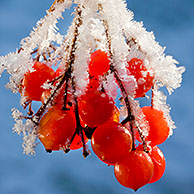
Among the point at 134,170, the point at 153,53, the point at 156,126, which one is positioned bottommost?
the point at 134,170

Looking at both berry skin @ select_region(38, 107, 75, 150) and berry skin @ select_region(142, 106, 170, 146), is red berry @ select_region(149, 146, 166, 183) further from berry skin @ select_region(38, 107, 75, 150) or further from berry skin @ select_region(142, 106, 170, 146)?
berry skin @ select_region(38, 107, 75, 150)

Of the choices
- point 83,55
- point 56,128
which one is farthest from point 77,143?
point 83,55

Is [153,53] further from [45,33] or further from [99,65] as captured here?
[45,33]

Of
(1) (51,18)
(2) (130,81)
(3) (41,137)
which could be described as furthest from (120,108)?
(1) (51,18)

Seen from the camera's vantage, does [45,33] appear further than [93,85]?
Yes

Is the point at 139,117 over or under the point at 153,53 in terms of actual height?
under

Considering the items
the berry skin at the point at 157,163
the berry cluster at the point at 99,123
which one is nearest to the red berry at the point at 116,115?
the berry cluster at the point at 99,123

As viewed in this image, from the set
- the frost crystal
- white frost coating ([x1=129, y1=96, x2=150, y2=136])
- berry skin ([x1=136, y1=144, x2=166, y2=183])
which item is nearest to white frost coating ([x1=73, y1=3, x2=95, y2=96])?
the frost crystal
